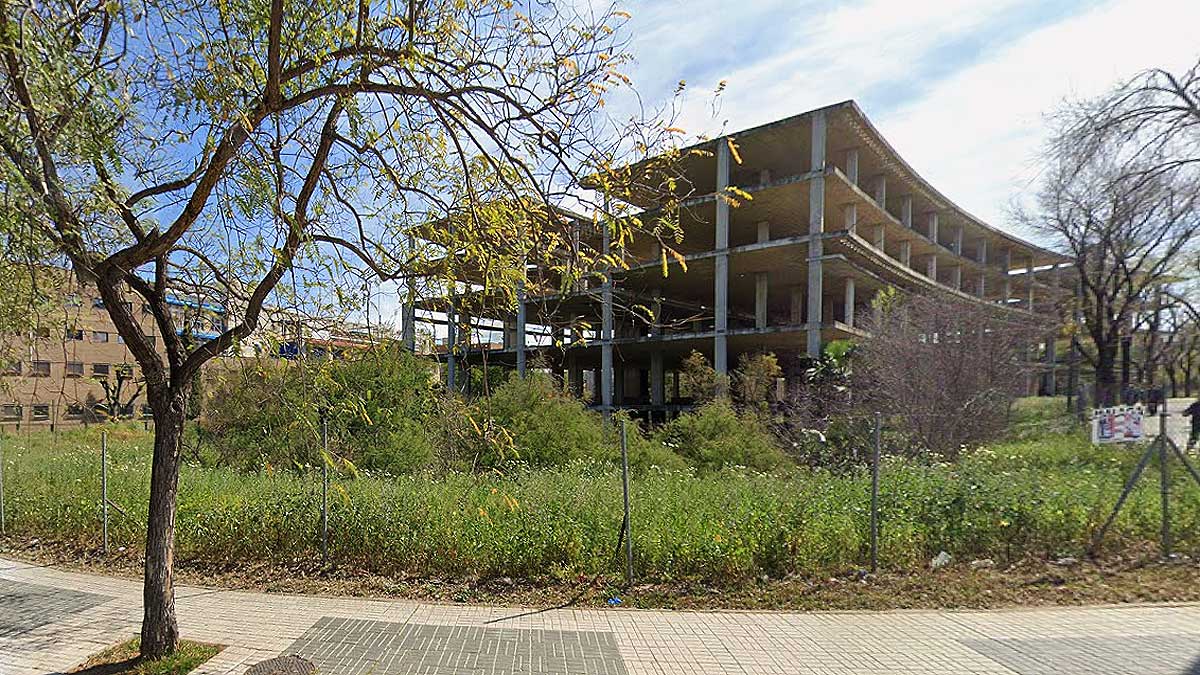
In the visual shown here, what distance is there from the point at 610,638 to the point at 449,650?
4.11 ft

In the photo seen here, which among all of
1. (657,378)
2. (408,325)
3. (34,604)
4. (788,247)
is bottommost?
(34,604)

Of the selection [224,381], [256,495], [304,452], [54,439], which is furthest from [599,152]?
[54,439]

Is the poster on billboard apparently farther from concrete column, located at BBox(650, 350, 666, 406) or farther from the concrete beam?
concrete column, located at BBox(650, 350, 666, 406)

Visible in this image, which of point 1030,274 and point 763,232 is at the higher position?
point 1030,274

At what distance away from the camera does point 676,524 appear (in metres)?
5.89

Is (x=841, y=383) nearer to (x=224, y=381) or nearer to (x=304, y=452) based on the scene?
(x=304, y=452)

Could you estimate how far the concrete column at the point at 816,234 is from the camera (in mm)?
→ 20406

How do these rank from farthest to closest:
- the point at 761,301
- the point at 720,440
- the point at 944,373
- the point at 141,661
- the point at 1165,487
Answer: the point at 761,301
the point at 944,373
the point at 720,440
the point at 1165,487
the point at 141,661

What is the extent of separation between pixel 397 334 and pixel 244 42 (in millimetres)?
2321

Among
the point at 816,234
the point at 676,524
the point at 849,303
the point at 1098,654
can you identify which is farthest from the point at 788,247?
the point at 1098,654

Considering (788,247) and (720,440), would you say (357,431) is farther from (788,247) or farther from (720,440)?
(788,247)

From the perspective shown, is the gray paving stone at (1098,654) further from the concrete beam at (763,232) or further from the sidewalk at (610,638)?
the concrete beam at (763,232)

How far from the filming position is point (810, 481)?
21.2 feet

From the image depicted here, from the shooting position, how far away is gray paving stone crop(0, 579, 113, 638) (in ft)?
16.2
